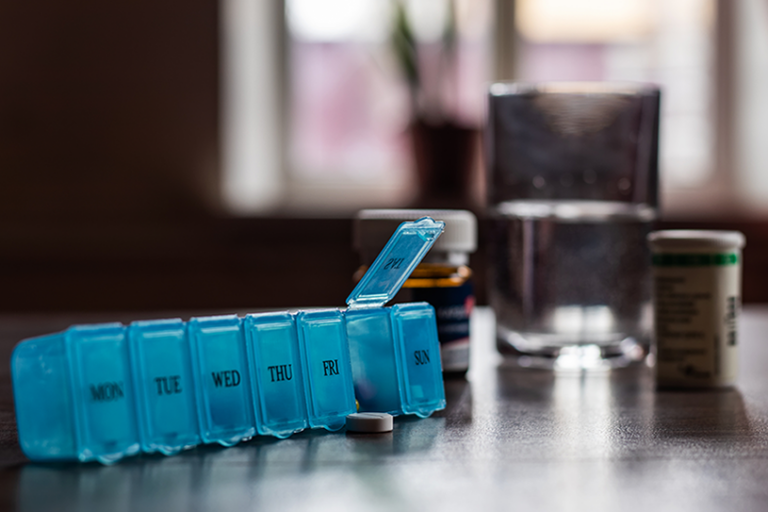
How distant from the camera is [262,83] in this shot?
7.89ft

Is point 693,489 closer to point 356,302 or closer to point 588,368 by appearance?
point 356,302

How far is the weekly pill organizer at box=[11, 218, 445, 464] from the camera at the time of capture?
→ 47 cm

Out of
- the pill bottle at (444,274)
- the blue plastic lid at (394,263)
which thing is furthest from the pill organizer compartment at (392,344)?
the pill bottle at (444,274)

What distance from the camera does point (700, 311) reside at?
0.73 m

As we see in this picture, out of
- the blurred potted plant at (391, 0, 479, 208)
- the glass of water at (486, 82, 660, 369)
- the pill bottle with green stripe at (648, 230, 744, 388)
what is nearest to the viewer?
the pill bottle with green stripe at (648, 230, 744, 388)

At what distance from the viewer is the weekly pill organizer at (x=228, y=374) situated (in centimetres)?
47

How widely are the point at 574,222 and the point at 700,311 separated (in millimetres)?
201

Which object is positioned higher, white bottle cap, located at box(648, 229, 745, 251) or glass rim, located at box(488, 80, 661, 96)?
glass rim, located at box(488, 80, 661, 96)

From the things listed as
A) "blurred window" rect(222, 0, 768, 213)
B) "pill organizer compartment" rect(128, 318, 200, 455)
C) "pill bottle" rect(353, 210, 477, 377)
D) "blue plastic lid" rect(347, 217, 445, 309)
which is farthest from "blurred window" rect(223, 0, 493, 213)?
"pill organizer compartment" rect(128, 318, 200, 455)

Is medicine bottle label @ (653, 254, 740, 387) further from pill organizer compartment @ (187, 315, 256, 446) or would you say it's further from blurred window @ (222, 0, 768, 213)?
blurred window @ (222, 0, 768, 213)

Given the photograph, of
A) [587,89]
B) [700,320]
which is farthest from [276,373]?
[587,89]

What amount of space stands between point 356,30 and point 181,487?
225 centimetres

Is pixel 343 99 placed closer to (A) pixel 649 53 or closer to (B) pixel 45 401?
(A) pixel 649 53

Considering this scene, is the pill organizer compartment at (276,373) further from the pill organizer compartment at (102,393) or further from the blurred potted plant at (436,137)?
the blurred potted plant at (436,137)
